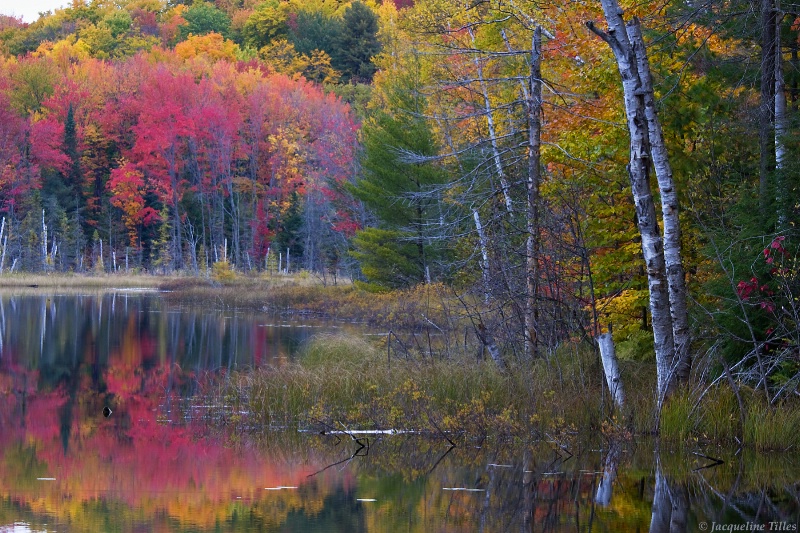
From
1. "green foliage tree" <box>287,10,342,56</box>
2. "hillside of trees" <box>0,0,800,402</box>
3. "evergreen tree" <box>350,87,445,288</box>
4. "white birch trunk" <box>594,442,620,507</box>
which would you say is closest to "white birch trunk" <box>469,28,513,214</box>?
"hillside of trees" <box>0,0,800,402</box>

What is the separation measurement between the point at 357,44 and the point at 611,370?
67.4 metres

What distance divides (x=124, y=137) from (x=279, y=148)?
A: 9.77 metres

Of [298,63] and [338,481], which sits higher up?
[298,63]

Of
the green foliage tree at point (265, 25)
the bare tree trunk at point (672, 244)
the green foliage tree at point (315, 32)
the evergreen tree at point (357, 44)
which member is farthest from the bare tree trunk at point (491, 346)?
the green foliage tree at point (265, 25)

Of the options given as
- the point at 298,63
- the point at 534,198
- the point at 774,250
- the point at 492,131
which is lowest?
the point at 774,250

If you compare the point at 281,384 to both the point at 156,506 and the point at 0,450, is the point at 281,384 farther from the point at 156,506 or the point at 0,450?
the point at 156,506

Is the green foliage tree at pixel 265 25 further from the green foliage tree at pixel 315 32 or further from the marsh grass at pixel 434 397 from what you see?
the marsh grass at pixel 434 397

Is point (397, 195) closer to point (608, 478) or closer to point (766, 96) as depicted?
point (766, 96)

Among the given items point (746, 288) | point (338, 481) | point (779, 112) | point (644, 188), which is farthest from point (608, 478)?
point (779, 112)

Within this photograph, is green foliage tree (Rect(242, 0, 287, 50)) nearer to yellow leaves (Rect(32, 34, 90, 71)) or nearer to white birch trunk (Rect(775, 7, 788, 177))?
yellow leaves (Rect(32, 34, 90, 71))

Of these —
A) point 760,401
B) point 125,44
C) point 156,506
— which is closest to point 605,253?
point 760,401

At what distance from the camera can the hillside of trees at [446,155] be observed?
1322cm

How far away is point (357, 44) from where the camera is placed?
7744 cm

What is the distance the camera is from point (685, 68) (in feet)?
48.4
